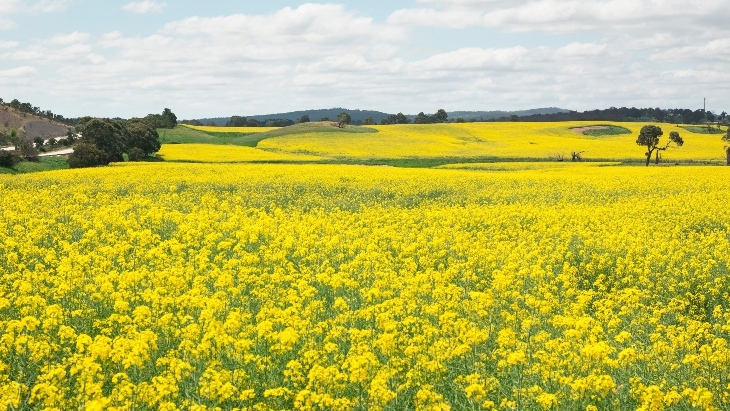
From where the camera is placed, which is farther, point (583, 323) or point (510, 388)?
point (583, 323)

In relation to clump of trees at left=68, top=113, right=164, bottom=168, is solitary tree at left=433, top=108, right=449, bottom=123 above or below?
above

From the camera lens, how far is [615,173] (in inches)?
1496

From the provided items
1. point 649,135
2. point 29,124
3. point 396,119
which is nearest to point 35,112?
point 29,124

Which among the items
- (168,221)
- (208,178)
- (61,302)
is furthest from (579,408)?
(208,178)

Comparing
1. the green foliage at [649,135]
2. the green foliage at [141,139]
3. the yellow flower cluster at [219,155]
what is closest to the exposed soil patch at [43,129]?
the yellow flower cluster at [219,155]

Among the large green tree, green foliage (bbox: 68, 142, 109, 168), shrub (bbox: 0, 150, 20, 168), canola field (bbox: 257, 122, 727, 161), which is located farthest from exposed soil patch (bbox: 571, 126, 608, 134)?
shrub (bbox: 0, 150, 20, 168)

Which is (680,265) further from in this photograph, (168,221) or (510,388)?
(168,221)

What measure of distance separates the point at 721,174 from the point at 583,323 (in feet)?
109

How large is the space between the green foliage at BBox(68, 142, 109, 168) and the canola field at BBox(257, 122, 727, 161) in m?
22.3

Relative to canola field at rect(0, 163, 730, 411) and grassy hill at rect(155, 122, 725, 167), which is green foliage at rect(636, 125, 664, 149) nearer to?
grassy hill at rect(155, 122, 725, 167)

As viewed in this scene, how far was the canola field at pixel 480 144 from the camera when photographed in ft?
216

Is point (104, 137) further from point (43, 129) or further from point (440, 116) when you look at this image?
point (440, 116)

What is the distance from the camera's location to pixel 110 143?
55.8m

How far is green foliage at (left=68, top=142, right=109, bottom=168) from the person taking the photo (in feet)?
163
